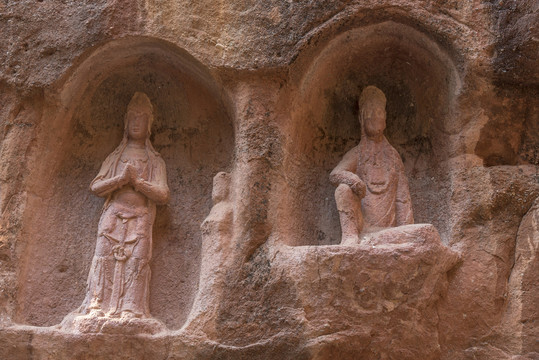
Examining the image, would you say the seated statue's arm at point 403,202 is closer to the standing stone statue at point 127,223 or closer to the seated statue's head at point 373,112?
the seated statue's head at point 373,112

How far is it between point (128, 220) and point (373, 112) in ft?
6.87

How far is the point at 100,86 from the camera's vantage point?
5664mm

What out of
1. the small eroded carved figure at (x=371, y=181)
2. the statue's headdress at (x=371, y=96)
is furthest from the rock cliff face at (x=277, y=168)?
the small eroded carved figure at (x=371, y=181)

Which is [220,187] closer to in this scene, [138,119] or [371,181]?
[138,119]

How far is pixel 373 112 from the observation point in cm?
539

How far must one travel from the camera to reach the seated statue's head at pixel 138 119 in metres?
5.50

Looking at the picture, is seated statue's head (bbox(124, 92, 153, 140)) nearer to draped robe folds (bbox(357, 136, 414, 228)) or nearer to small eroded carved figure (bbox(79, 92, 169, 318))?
small eroded carved figure (bbox(79, 92, 169, 318))

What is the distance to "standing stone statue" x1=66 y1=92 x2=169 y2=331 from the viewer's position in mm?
4852

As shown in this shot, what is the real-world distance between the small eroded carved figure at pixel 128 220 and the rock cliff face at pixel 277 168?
0.19 m

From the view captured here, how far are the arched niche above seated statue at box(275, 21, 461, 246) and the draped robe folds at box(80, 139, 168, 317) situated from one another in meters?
1.05

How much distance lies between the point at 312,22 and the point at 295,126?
81 cm

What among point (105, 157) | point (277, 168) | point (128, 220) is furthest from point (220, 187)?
point (105, 157)

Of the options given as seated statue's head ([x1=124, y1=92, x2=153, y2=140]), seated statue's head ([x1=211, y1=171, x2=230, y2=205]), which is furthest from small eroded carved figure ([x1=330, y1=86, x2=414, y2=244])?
seated statue's head ([x1=124, y1=92, x2=153, y2=140])

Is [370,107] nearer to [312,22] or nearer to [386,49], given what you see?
[386,49]
